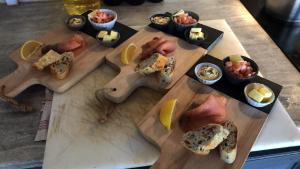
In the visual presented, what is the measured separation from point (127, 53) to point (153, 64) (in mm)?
106

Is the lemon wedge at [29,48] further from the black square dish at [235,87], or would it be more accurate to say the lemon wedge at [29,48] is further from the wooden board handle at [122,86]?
the black square dish at [235,87]

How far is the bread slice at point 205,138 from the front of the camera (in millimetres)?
558

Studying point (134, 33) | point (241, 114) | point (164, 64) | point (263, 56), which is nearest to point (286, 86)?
point (263, 56)

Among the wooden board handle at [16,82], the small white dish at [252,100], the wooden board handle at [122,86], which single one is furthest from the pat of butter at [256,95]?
the wooden board handle at [16,82]

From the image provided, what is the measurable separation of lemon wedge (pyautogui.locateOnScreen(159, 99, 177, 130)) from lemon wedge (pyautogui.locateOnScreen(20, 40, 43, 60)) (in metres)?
0.42

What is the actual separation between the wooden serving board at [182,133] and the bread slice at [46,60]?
306 millimetres

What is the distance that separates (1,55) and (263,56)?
84 centimetres

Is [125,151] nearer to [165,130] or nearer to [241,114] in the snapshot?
[165,130]

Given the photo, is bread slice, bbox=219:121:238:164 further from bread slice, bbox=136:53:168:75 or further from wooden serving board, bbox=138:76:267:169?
bread slice, bbox=136:53:168:75

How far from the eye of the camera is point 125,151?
615mm

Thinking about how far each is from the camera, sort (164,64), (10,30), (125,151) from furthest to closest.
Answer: (10,30) < (164,64) < (125,151)

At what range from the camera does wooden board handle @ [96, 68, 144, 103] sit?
0.69 m

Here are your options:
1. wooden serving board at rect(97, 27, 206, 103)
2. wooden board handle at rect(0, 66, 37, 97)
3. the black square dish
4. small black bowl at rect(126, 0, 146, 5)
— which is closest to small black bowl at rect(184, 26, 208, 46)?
wooden serving board at rect(97, 27, 206, 103)

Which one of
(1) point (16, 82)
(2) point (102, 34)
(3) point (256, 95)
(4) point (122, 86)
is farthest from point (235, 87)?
(1) point (16, 82)
